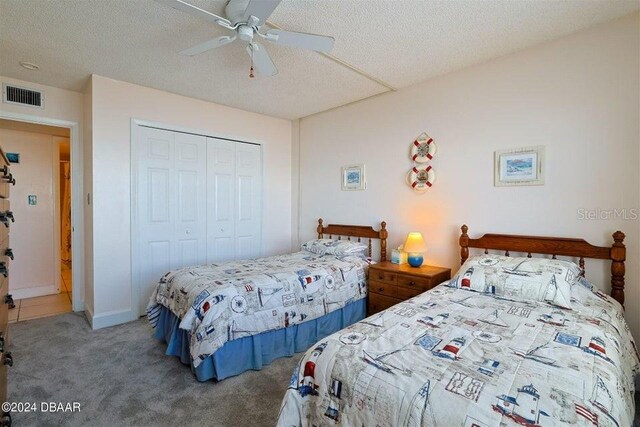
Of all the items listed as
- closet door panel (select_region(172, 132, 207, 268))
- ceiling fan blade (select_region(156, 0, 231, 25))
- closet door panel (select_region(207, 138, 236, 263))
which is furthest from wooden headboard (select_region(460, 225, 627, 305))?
closet door panel (select_region(172, 132, 207, 268))

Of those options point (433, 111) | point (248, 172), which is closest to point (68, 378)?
point (248, 172)

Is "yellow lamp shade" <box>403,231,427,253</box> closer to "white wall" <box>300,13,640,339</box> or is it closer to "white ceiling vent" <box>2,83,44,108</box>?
"white wall" <box>300,13,640,339</box>

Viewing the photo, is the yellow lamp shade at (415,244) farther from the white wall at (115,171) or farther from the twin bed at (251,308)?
the white wall at (115,171)

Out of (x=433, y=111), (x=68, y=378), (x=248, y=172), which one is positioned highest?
(x=433, y=111)

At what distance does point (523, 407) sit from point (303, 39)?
2.18m

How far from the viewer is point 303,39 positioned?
6.75 ft

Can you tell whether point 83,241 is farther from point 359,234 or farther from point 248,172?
point 359,234

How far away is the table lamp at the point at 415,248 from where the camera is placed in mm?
3190

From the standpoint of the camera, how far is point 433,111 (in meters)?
3.32

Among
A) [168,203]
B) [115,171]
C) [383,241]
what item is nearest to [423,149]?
[383,241]

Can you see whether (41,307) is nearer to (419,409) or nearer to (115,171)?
(115,171)

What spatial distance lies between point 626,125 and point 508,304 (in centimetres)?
156

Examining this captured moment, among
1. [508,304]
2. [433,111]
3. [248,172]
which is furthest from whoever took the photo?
[248,172]

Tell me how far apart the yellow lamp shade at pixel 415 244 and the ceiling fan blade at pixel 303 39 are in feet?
6.47
